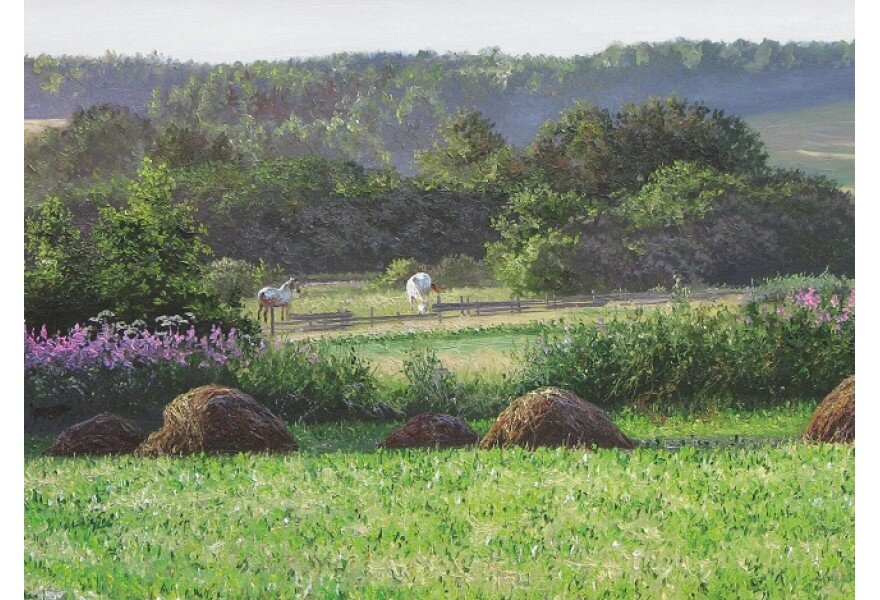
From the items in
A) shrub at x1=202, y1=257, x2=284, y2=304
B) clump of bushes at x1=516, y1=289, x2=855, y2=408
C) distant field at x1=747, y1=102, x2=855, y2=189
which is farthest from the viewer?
clump of bushes at x1=516, y1=289, x2=855, y2=408

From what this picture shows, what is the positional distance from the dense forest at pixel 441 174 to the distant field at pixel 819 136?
11 cm

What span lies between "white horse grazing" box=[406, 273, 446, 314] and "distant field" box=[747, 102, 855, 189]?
10.4 ft

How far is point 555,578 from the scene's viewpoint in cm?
721

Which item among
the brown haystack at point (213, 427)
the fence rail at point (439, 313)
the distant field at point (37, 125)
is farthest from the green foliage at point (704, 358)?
the distant field at point (37, 125)

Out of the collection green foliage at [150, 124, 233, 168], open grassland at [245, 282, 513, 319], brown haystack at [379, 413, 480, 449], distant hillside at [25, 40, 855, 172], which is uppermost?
distant hillside at [25, 40, 855, 172]

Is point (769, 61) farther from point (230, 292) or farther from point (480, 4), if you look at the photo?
point (230, 292)

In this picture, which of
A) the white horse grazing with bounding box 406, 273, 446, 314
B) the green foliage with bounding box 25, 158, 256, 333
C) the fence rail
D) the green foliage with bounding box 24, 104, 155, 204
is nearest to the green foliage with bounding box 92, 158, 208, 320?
the green foliage with bounding box 25, 158, 256, 333

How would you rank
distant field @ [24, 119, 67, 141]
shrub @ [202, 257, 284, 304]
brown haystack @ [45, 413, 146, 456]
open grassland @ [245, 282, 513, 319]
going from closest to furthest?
distant field @ [24, 119, 67, 141] < brown haystack @ [45, 413, 146, 456] < shrub @ [202, 257, 284, 304] < open grassland @ [245, 282, 513, 319]

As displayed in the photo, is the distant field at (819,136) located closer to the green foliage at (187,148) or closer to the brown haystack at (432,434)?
the brown haystack at (432,434)

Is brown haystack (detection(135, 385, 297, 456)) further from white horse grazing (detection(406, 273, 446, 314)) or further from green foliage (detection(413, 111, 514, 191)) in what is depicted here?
green foliage (detection(413, 111, 514, 191))

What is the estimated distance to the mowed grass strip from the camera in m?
7.27

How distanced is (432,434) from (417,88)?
295 cm
